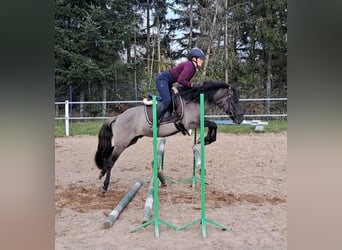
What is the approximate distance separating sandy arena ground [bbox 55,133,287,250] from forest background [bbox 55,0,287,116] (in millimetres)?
1547

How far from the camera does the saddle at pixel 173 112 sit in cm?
257

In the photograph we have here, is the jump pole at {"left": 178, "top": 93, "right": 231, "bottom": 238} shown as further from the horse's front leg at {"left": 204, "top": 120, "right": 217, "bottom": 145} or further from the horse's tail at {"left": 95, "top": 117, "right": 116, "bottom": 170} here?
the horse's tail at {"left": 95, "top": 117, "right": 116, "bottom": 170}

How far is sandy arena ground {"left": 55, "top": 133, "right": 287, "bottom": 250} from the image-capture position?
1.83 meters

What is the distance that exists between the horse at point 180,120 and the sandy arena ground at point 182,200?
0.39 meters

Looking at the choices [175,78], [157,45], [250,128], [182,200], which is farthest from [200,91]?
[157,45]

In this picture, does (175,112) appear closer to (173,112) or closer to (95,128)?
(173,112)

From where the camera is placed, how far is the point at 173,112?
2592 mm

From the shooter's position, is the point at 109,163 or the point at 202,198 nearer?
the point at 202,198

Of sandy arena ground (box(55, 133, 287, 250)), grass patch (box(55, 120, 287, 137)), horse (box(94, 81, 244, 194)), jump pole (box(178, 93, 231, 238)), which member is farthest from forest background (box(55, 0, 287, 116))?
jump pole (box(178, 93, 231, 238))

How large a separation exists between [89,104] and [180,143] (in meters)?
1.82

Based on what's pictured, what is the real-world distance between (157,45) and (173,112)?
476cm

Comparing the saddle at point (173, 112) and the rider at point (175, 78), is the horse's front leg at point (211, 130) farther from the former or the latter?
the rider at point (175, 78)

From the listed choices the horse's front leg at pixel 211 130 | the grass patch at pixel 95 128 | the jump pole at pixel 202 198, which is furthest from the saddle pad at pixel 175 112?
the grass patch at pixel 95 128
